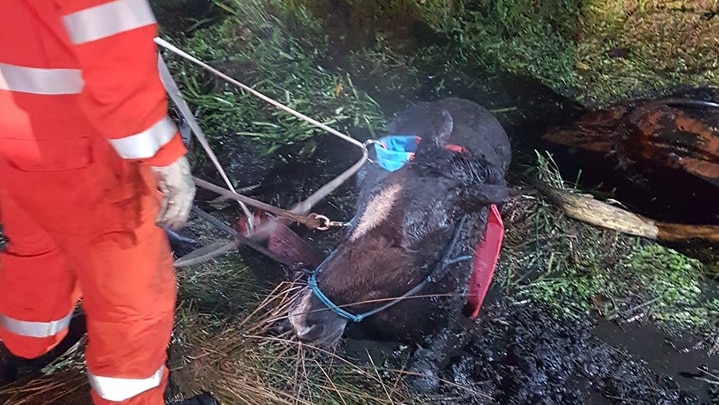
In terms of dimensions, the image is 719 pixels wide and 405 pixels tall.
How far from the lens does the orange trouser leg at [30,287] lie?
7.17ft

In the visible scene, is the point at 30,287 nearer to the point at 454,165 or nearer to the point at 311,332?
the point at 311,332

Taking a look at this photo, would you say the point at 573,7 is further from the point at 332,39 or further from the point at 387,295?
the point at 387,295

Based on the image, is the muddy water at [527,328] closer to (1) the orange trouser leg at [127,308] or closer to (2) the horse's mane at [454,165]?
(2) the horse's mane at [454,165]

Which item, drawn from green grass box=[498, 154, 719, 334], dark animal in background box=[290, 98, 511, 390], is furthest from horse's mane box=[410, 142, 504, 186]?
green grass box=[498, 154, 719, 334]

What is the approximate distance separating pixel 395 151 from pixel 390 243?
19.4 inches

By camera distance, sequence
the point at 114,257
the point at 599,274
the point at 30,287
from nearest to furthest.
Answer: the point at 114,257 → the point at 30,287 → the point at 599,274

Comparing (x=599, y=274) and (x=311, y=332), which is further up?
(x=311, y=332)

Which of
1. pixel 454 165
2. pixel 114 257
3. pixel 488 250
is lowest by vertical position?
pixel 488 250

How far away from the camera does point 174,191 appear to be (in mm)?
1945

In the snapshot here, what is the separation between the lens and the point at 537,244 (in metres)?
3.86

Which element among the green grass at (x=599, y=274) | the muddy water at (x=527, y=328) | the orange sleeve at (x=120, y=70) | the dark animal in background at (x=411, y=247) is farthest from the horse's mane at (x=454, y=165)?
the orange sleeve at (x=120, y=70)

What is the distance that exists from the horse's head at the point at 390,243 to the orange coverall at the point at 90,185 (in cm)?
69

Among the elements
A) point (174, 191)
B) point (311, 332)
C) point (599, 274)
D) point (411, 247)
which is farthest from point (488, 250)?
point (174, 191)

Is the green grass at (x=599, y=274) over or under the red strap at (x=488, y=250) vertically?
under
